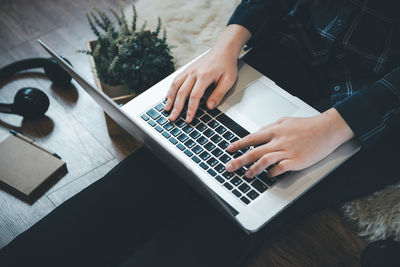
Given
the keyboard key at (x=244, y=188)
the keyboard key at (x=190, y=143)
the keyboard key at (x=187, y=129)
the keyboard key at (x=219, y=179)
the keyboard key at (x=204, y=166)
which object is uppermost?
the keyboard key at (x=187, y=129)

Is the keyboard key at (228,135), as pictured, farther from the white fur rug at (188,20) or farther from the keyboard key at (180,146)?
the white fur rug at (188,20)

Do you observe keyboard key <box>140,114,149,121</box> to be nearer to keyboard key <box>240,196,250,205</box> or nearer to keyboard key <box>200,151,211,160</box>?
keyboard key <box>200,151,211,160</box>

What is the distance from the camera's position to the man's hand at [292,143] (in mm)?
715

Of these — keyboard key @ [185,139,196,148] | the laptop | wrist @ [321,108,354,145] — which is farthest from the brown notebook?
wrist @ [321,108,354,145]

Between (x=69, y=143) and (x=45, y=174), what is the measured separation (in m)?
0.16

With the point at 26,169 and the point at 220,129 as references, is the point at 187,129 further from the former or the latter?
the point at 26,169

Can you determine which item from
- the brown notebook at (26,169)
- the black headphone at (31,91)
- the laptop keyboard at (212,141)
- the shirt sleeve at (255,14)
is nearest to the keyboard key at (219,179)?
the laptop keyboard at (212,141)

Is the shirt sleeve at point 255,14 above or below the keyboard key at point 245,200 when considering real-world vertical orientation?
above

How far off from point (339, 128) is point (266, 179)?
0.20m

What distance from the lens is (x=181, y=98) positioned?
84 cm

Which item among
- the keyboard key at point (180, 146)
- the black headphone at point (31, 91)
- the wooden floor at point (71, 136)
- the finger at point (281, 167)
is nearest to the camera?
the finger at point (281, 167)

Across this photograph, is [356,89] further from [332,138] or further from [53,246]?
[53,246]

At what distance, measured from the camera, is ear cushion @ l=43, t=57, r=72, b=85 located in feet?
4.39

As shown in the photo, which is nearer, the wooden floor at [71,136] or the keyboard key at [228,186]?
the keyboard key at [228,186]
